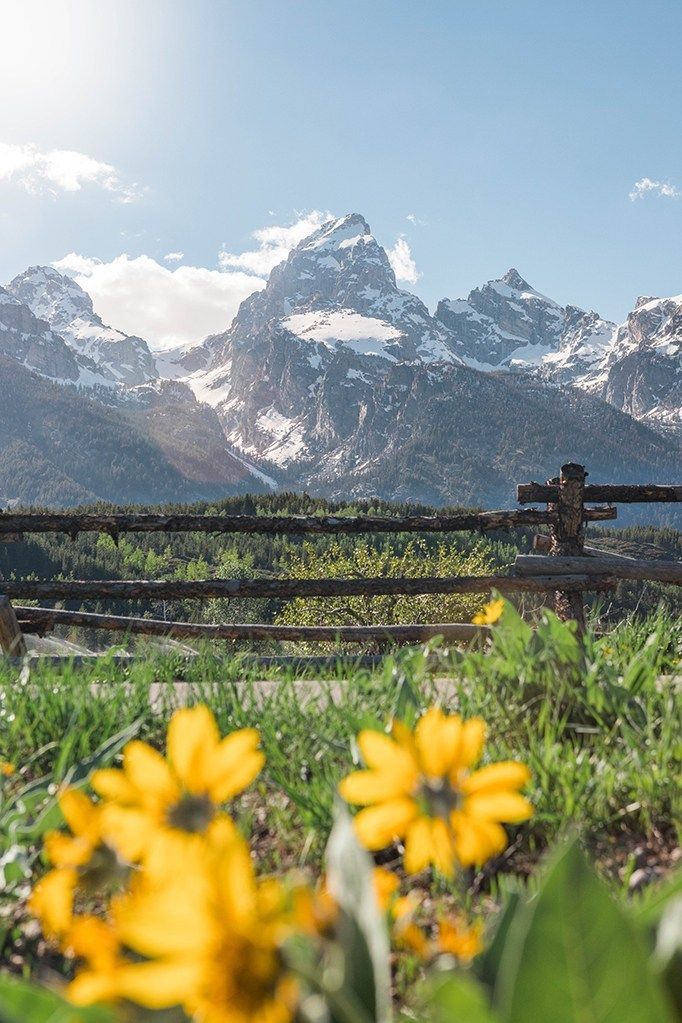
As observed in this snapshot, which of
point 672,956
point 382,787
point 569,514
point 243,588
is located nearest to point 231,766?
point 382,787

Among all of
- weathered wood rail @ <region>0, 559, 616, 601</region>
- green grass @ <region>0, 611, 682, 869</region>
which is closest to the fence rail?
weathered wood rail @ <region>0, 559, 616, 601</region>

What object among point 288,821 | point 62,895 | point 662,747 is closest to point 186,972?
point 62,895

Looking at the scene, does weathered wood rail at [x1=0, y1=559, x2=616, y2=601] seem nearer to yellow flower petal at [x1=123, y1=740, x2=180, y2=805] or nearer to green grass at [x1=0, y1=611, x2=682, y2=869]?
green grass at [x1=0, y1=611, x2=682, y2=869]

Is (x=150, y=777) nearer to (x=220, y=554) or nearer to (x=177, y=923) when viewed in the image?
(x=177, y=923)

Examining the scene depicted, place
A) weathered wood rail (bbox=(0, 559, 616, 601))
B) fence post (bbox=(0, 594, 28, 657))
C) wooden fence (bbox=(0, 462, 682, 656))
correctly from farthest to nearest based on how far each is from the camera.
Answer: weathered wood rail (bbox=(0, 559, 616, 601)) → wooden fence (bbox=(0, 462, 682, 656)) → fence post (bbox=(0, 594, 28, 657))

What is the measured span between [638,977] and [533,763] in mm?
1142

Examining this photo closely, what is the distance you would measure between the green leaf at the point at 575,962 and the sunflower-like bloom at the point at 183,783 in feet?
0.80

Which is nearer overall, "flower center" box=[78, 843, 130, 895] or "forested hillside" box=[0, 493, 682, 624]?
"flower center" box=[78, 843, 130, 895]

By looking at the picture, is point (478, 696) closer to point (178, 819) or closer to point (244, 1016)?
point (178, 819)

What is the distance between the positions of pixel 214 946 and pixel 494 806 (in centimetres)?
33

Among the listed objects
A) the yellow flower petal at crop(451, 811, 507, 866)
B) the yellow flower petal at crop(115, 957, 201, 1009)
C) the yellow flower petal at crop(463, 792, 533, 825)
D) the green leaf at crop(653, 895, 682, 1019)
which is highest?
the yellow flower petal at crop(463, 792, 533, 825)

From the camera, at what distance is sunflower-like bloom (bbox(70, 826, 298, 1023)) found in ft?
1.67

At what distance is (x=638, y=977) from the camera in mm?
625

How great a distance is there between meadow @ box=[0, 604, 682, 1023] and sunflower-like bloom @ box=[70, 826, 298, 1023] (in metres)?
0.04
